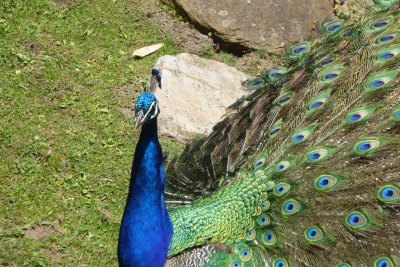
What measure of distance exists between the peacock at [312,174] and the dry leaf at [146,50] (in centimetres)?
179

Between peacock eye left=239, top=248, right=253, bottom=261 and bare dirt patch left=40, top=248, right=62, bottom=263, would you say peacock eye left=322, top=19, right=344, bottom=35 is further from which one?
bare dirt patch left=40, top=248, right=62, bottom=263

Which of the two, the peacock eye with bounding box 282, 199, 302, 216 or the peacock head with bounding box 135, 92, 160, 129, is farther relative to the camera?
the peacock eye with bounding box 282, 199, 302, 216

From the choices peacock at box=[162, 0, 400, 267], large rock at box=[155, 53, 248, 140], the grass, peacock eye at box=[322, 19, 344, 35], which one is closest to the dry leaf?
the grass

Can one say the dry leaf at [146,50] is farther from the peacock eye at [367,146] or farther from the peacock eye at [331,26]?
the peacock eye at [367,146]

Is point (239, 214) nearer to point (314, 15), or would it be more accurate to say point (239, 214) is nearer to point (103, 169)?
point (103, 169)

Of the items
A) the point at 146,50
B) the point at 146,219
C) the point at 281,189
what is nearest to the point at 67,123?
the point at 146,50

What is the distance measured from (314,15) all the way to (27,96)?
214cm

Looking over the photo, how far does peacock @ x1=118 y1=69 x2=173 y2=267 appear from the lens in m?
2.67

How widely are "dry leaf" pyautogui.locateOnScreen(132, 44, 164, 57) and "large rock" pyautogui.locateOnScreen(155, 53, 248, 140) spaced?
11.5 inches

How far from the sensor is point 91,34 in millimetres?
4984

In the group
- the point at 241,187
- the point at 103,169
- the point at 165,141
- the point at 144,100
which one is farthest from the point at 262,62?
the point at 144,100

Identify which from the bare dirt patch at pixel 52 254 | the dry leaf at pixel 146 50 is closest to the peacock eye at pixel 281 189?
the bare dirt patch at pixel 52 254

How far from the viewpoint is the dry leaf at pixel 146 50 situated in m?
4.93

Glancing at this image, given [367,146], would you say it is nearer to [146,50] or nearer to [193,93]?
[193,93]
